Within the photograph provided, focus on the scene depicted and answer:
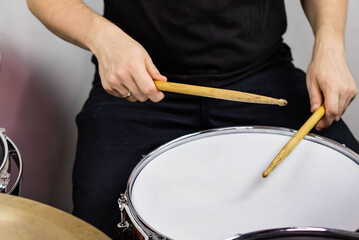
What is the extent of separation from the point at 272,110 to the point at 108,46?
1.11ft

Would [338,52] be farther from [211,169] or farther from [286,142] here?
[211,169]

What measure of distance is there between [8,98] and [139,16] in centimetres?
47

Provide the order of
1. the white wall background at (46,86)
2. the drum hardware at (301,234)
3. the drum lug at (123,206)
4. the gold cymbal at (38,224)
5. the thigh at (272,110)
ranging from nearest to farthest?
the drum hardware at (301,234), the gold cymbal at (38,224), the drum lug at (123,206), the thigh at (272,110), the white wall background at (46,86)

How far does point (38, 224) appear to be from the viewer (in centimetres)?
61

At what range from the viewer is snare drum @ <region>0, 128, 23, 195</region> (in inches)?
28.6

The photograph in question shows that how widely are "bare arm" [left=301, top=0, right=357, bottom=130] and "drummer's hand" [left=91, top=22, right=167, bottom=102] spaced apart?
27cm

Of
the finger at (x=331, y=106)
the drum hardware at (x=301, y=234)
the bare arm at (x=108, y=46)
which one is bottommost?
the finger at (x=331, y=106)

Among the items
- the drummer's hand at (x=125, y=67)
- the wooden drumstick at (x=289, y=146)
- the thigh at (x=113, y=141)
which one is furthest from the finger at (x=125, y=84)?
the wooden drumstick at (x=289, y=146)

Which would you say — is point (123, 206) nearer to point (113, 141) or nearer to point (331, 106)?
point (113, 141)

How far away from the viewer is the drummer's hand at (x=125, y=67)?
2.54 feet

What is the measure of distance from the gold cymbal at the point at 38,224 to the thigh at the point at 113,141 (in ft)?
0.76

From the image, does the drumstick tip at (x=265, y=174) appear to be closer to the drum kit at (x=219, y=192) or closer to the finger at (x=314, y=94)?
the drum kit at (x=219, y=192)

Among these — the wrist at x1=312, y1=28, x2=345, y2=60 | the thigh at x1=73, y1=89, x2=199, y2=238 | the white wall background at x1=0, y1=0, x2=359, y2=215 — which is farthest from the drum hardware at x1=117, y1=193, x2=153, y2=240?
the white wall background at x1=0, y1=0, x2=359, y2=215

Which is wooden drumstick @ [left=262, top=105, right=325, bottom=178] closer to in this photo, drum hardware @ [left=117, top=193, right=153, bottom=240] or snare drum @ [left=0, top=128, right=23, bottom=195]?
drum hardware @ [left=117, top=193, right=153, bottom=240]
